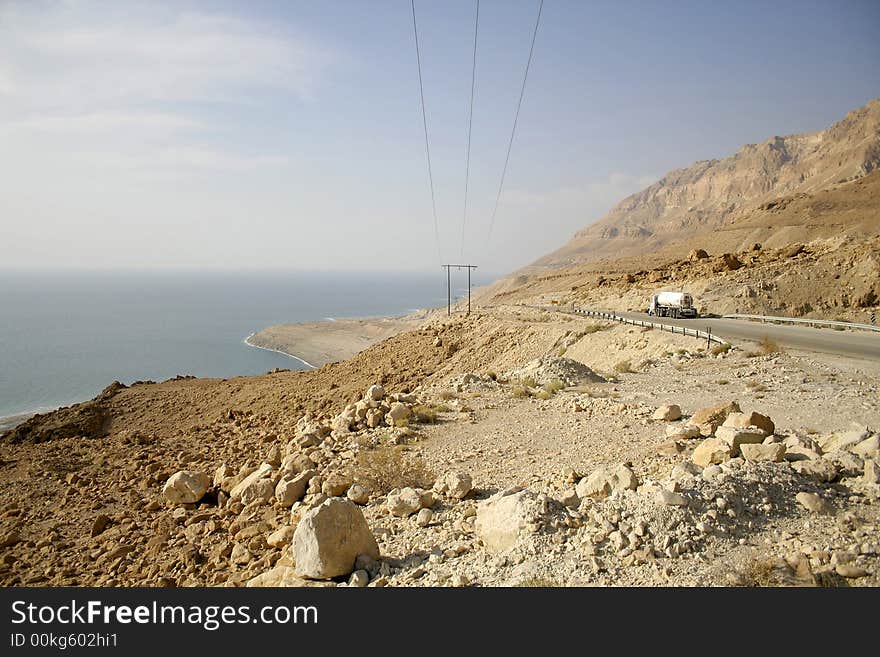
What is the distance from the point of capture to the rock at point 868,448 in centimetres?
677

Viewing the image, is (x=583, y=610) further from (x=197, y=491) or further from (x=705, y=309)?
(x=705, y=309)

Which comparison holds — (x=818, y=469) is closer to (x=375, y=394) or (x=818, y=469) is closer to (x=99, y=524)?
(x=375, y=394)

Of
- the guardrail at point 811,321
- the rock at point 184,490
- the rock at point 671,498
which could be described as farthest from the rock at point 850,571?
the guardrail at point 811,321

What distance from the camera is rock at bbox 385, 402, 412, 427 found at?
11.7 meters

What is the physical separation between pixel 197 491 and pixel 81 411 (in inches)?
609

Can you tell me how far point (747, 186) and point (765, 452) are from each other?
16503cm

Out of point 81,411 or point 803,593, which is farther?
point 81,411

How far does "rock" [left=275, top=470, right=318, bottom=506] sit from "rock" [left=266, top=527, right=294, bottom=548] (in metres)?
1.25

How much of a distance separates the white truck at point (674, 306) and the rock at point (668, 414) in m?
21.4

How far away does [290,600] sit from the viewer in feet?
15.1

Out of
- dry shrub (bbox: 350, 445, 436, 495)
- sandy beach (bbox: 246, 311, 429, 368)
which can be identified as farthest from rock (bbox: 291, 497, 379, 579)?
sandy beach (bbox: 246, 311, 429, 368)

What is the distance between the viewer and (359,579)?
554 centimetres

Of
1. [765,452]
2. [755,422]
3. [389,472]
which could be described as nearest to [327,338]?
[389,472]

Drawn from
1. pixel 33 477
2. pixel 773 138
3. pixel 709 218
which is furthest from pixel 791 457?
pixel 773 138
